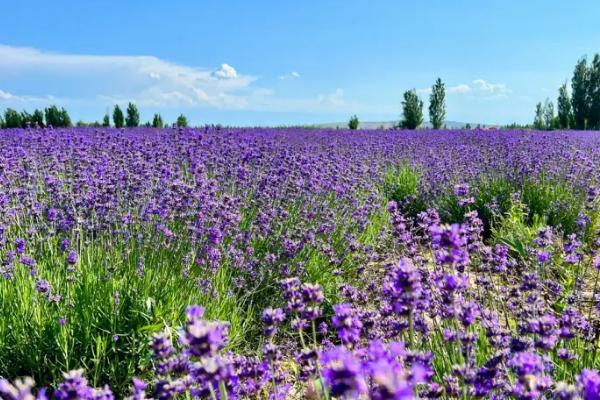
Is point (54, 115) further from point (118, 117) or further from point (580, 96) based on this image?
point (580, 96)

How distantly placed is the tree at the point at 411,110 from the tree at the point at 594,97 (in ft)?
37.8

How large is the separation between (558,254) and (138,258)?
12.3 ft


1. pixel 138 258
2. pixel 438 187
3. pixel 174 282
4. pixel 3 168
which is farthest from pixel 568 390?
pixel 438 187

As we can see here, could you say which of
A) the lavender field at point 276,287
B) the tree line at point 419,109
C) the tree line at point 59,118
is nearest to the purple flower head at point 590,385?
→ the lavender field at point 276,287

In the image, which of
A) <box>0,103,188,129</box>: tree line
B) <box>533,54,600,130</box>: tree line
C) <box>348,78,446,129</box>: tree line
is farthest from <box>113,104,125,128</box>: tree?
<box>533,54,600,130</box>: tree line

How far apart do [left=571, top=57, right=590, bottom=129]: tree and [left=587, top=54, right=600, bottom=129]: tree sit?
190 mm

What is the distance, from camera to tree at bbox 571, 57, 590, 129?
119ft

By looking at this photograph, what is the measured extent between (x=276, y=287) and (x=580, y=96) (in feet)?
126

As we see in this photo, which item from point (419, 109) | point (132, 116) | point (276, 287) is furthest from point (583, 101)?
point (276, 287)

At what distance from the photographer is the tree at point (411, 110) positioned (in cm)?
3506

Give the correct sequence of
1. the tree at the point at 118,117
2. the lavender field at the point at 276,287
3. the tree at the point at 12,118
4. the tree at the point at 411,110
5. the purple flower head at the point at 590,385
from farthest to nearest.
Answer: the tree at the point at 411,110 < the tree at the point at 118,117 < the tree at the point at 12,118 < the lavender field at the point at 276,287 < the purple flower head at the point at 590,385

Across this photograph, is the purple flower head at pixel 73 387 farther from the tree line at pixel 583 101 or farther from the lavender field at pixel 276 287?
the tree line at pixel 583 101

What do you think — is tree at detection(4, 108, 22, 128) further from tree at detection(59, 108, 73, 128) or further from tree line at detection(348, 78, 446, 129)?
tree line at detection(348, 78, 446, 129)

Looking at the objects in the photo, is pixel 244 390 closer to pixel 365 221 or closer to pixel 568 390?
pixel 568 390
